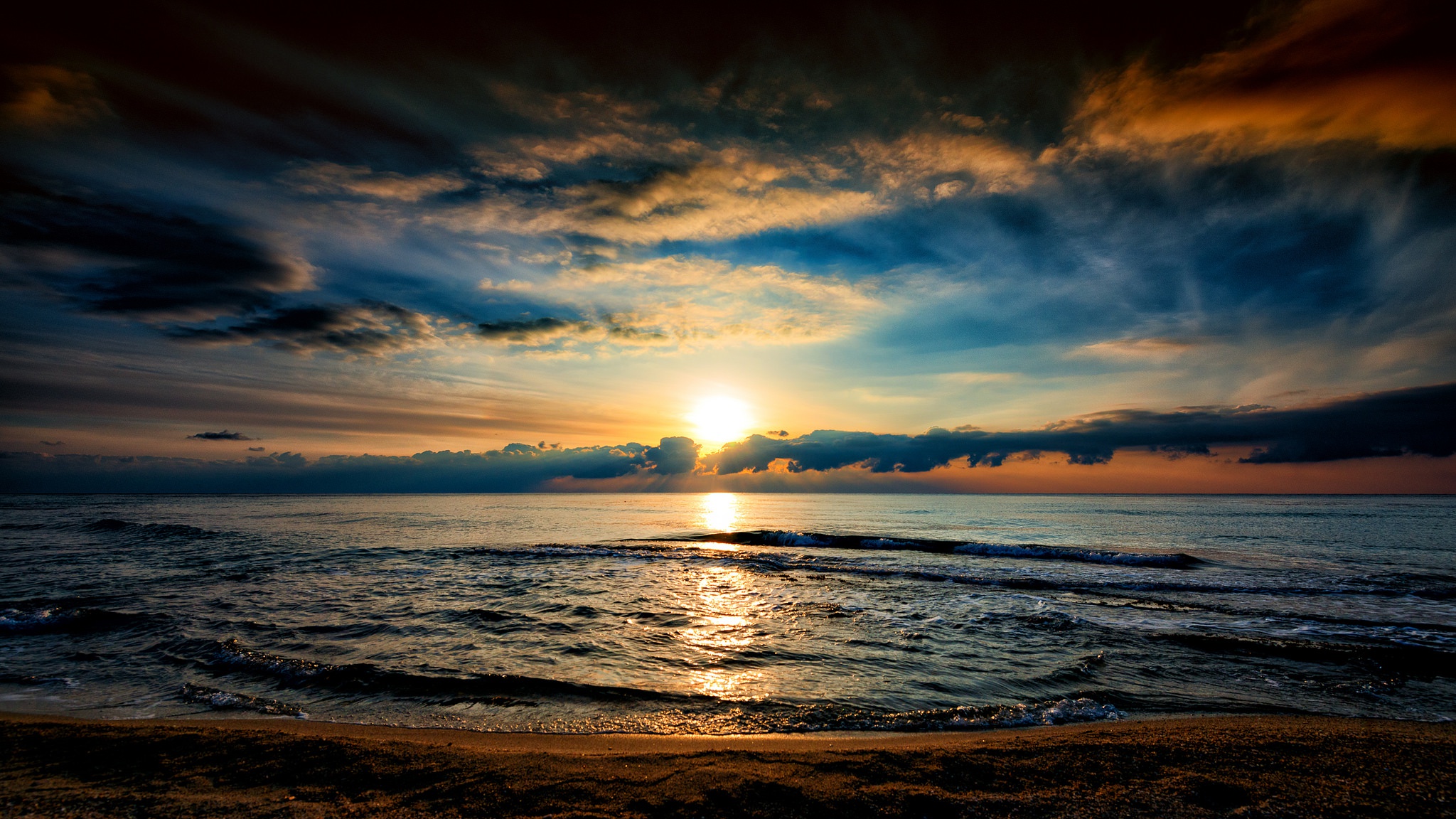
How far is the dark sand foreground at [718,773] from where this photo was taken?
5.41 meters

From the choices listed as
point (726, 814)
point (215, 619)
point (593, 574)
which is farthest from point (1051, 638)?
point (215, 619)

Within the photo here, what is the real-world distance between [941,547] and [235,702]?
35376 millimetres

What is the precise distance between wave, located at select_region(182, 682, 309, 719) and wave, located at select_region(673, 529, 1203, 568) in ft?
102

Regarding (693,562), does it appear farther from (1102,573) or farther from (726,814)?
(726,814)

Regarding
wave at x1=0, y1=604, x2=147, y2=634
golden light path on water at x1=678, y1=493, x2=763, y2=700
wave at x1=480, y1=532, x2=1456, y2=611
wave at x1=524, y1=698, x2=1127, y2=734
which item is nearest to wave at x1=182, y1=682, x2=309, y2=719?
wave at x1=524, y1=698, x2=1127, y2=734

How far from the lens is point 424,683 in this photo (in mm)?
9688

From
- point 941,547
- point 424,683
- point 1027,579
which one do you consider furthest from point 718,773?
point 941,547

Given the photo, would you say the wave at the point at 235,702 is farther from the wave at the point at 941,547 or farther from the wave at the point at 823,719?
the wave at the point at 941,547

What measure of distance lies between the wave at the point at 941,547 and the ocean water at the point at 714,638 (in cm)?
52

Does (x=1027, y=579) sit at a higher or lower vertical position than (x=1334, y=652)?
lower

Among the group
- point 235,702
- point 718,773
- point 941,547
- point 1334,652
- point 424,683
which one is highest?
point 718,773

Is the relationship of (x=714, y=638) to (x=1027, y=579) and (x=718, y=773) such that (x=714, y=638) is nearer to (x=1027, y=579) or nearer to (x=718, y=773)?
(x=718, y=773)

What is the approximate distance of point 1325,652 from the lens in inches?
466

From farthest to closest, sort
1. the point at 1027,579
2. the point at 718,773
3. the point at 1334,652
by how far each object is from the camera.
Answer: the point at 1027,579, the point at 1334,652, the point at 718,773
